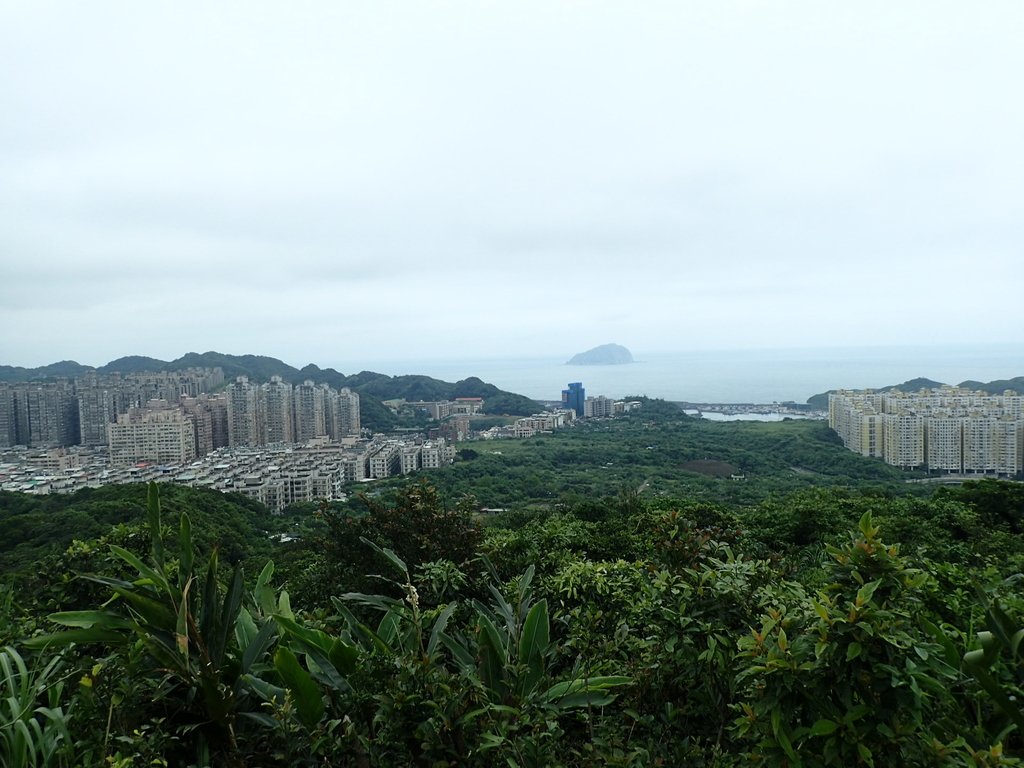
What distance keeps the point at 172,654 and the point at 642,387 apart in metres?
70.6

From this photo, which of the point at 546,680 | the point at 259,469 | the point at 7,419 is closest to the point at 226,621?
the point at 546,680

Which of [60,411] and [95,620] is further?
[60,411]

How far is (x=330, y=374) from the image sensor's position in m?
64.0

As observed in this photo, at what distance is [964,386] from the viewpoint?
4216cm

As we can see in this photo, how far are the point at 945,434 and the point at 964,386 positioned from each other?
18.7 metres

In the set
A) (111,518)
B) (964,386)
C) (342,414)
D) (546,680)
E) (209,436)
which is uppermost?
(546,680)

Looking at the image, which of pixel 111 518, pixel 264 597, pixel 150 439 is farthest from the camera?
pixel 150 439

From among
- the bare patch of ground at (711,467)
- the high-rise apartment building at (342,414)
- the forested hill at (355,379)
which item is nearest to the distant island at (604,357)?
the forested hill at (355,379)

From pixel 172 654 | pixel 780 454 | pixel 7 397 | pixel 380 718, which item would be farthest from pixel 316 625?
pixel 7 397

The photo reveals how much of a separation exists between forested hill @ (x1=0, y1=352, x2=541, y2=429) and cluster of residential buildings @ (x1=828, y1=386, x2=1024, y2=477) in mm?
28279

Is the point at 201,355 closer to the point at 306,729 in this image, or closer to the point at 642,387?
the point at 642,387

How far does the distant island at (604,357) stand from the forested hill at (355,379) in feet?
159

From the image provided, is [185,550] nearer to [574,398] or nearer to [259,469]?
[259,469]

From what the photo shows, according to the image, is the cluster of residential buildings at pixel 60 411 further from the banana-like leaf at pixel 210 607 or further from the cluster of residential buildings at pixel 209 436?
the banana-like leaf at pixel 210 607
